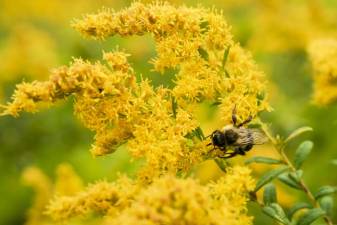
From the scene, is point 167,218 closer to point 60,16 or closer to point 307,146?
point 307,146

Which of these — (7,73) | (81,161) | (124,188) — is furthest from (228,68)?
(7,73)

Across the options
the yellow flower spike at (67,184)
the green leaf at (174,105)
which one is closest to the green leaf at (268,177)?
the green leaf at (174,105)

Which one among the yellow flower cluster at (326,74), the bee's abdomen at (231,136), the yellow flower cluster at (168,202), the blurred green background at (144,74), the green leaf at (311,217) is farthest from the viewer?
the blurred green background at (144,74)

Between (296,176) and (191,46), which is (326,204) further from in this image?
(191,46)

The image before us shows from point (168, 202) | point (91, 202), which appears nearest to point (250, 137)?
point (91, 202)

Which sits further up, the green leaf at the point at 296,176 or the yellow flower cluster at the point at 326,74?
the yellow flower cluster at the point at 326,74

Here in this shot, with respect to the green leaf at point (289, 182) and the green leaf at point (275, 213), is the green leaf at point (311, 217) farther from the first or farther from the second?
the green leaf at point (289, 182)
